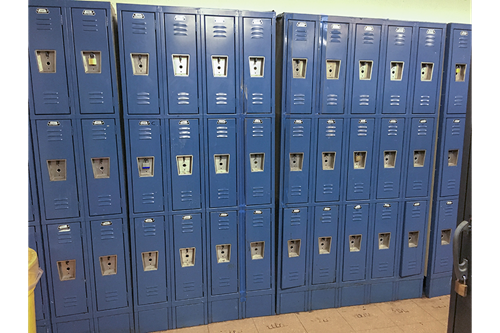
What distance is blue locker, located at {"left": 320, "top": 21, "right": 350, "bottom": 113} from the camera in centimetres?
333

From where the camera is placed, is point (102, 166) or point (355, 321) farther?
point (355, 321)

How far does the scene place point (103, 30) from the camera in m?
2.90

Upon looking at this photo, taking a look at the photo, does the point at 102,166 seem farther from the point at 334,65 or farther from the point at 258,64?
the point at 334,65

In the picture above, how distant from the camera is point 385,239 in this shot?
12.8 feet

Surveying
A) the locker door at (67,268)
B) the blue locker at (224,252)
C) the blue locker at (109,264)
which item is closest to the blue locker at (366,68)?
the blue locker at (224,252)

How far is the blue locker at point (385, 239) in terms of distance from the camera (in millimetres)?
3777

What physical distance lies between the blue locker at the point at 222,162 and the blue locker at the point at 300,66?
0.69m

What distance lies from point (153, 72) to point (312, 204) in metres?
2.23

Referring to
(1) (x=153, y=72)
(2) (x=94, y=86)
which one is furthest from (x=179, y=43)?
(2) (x=94, y=86)

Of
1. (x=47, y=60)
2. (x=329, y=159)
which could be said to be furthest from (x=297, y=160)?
(x=47, y=60)

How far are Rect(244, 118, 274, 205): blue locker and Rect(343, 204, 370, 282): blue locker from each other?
104cm

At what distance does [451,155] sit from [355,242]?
5.32 ft

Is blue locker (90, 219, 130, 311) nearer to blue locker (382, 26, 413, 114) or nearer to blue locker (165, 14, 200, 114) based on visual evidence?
blue locker (165, 14, 200, 114)

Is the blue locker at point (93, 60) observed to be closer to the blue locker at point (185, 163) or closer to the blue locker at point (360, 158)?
the blue locker at point (185, 163)
